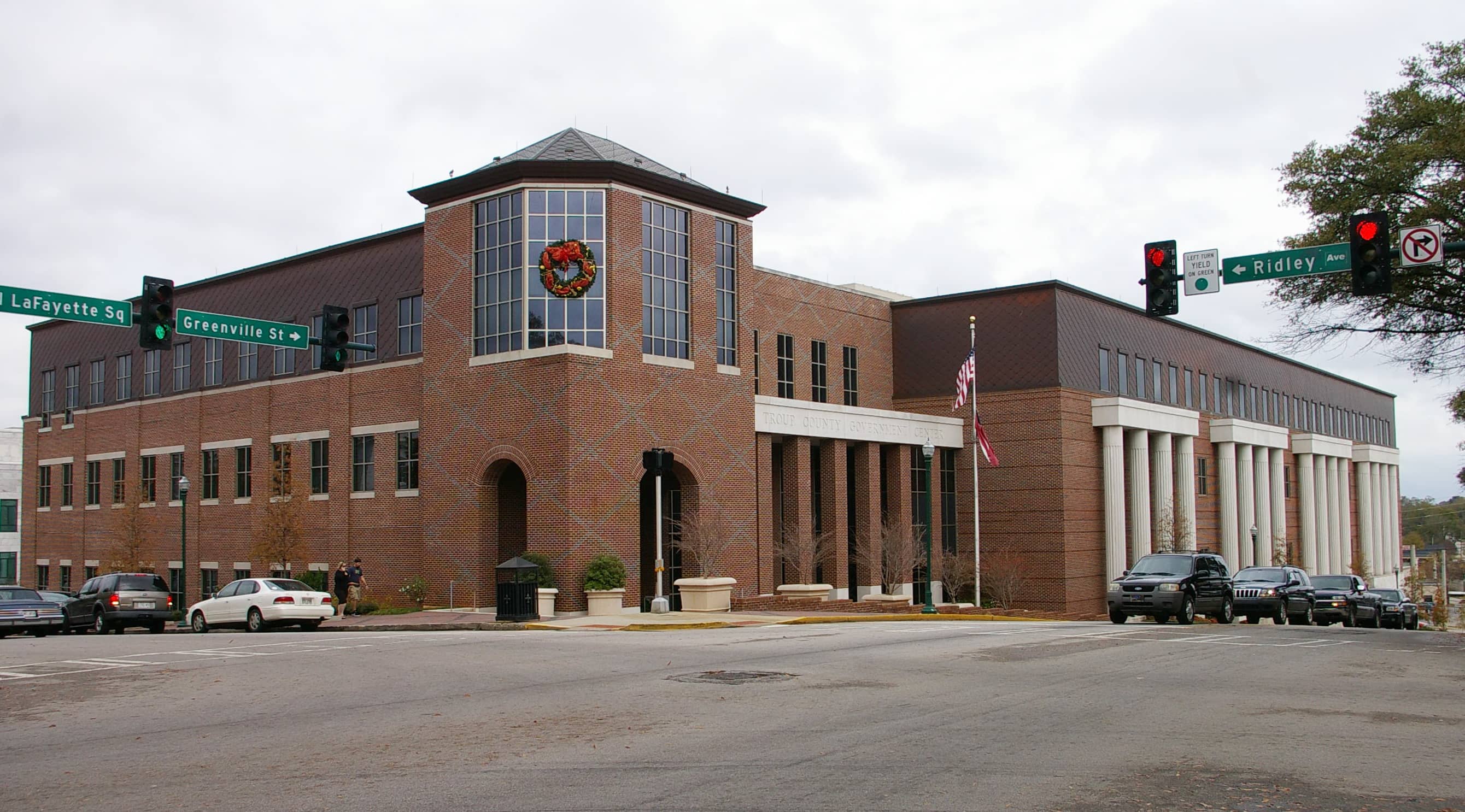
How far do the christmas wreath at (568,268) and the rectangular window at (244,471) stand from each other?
19647 mm

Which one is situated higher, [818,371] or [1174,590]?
[818,371]

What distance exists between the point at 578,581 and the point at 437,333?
1007 centimetres

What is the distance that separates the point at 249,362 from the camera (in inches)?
2036

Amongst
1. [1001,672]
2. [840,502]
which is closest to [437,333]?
[840,502]

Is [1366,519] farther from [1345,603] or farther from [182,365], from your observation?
[182,365]

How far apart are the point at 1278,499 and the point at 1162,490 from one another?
1829 cm

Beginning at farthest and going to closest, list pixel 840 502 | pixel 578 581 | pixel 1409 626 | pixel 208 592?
pixel 208 592
pixel 840 502
pixel 1409 626
pixel 578 581

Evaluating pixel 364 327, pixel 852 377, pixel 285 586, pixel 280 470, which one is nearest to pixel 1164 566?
pixel 285 586

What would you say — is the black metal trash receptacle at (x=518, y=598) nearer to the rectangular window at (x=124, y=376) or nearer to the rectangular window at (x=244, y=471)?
the rectangular window at (x=244, y=471)

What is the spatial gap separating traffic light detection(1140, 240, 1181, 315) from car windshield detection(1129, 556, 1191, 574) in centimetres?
1213

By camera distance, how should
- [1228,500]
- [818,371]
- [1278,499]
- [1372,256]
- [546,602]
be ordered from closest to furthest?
1. [1372,256]
2. [546,602]
3. [818,371]
4. [1228,500]
5. [1278,499]

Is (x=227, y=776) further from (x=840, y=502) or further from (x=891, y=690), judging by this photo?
(x=840, y=502)

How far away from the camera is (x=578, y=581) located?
118 feet

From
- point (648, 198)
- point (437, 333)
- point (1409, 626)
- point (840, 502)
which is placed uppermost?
point (648, 198)
